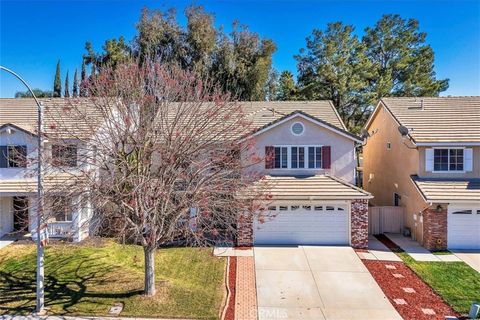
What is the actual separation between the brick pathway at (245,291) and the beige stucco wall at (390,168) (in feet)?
31.3

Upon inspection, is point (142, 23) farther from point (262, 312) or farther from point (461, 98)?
point (262, 312)

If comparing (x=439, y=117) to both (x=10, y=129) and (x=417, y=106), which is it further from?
(x=10, y=129)

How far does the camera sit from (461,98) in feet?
73.3

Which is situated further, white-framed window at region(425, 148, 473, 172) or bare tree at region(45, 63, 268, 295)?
white-framed window at region(425, 148, 473, 172)

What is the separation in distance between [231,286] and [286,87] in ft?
94.5

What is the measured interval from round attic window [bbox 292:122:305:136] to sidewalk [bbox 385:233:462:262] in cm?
772

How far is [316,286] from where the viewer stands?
1274 cm

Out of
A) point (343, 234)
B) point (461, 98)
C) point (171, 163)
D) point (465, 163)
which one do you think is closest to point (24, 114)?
point (171, 163)

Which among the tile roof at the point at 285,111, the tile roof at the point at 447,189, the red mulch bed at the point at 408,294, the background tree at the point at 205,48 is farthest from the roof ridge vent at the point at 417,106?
the background tree at the point at 205,48

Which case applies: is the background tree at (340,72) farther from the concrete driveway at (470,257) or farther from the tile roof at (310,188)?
the concrete driveway at (470,257)

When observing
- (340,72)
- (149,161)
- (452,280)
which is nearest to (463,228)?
(452,280)

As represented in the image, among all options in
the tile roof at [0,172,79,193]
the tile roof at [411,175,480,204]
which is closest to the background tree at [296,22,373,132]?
the tile roof at [411,175,480,204]

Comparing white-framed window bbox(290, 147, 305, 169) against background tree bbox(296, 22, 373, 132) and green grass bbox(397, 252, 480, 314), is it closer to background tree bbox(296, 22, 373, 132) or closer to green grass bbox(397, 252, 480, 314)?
green grass bbox(397, 252, 480, 314)

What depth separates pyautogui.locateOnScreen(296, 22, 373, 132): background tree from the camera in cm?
3616
